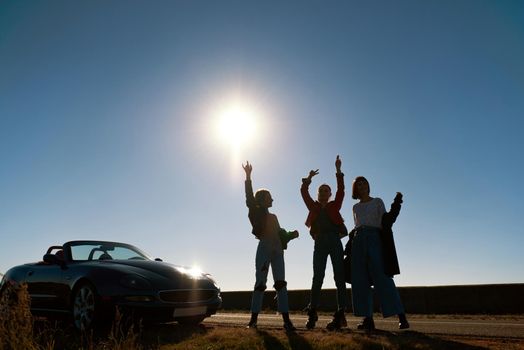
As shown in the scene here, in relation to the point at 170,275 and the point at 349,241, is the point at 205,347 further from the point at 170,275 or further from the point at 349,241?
the point at 349,241

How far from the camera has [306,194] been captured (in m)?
6.85

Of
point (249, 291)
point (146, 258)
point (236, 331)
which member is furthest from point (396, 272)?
point (249, 291)

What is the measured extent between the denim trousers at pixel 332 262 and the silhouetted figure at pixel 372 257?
13.2 inches

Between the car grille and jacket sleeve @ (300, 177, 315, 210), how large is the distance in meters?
1.87

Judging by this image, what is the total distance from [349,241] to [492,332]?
2.15 meters

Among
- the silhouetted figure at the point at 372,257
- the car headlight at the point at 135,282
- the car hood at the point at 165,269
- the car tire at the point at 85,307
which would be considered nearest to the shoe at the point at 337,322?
the silhouetted figure at the point at 372,257

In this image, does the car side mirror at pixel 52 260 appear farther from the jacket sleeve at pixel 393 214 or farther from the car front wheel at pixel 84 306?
the jacket sleeve at pixel 393 214

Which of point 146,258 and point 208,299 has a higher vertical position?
point 146,258

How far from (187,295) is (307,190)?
221cm

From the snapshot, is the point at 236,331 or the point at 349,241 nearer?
the point at 236,331

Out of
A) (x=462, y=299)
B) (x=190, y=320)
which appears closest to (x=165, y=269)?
(x=190, y=320)

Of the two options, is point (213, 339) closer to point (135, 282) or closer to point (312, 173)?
point (135, 282)

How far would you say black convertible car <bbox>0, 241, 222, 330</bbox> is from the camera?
606 centimetres

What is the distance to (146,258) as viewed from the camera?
795 centimetres
